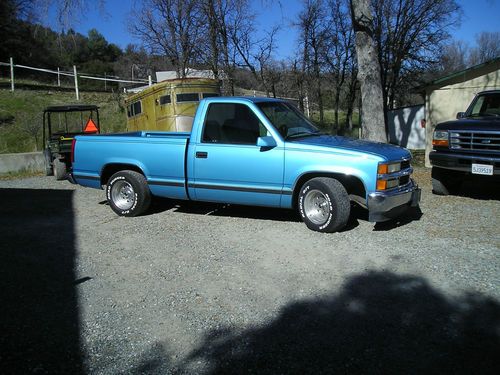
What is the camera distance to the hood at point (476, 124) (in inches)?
290

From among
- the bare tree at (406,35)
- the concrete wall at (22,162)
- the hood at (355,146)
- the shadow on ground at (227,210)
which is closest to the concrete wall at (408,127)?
the bare tree at (406,35)

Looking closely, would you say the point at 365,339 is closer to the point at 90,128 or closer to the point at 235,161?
the point at 235,161

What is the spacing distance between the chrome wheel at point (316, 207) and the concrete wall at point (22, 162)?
35.2ft

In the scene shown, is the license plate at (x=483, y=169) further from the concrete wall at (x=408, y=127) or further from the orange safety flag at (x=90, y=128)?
the concrete wall at (x=408, y=127)

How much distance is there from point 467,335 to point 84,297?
11.0 ft

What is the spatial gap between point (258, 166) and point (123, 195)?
101 inches

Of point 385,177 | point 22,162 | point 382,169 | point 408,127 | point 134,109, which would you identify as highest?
point 134,109

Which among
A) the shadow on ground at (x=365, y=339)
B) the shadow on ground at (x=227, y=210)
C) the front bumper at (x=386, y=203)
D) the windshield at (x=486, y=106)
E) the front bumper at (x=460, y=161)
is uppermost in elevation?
the windshield at (x=486, y=106)

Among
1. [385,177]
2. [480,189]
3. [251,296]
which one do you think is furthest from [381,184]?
[480,189]

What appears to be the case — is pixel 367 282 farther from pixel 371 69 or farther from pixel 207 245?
pixel 371 69

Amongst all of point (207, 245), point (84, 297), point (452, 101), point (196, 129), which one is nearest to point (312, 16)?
point (452, 101)

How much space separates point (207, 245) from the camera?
5.80 meters

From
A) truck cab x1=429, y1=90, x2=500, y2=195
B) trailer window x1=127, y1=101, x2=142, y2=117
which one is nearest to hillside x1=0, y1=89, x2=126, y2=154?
trailer window x1=127, y1=101, x2=142, y2=117

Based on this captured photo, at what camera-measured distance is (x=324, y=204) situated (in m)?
6.14
